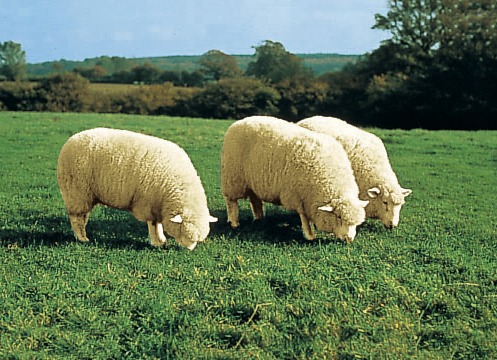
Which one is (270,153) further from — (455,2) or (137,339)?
(455,2)

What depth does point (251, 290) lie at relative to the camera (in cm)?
650

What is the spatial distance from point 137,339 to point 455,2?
48.2 metres

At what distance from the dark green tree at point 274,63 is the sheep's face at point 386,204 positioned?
1766 inches

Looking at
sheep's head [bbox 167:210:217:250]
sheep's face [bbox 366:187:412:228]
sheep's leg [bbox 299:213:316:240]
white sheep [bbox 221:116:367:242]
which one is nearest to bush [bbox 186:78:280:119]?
white sheep [bbox 221:116:367:242]

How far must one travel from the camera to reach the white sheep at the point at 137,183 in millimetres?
8047

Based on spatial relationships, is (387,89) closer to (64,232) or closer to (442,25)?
(442,25)

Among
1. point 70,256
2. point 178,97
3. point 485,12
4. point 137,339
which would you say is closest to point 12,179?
point 70,256

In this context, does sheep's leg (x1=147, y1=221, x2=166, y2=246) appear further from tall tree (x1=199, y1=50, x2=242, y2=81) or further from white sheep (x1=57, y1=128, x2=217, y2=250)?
tall tree (x1=199, y1=50, x2=242, y2=81)

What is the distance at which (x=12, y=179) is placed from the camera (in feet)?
44.5

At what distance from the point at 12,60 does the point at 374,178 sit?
65.4 m

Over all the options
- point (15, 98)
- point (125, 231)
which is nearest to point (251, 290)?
point (125, 231)

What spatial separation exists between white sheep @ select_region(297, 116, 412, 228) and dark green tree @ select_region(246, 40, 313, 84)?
44.4 m

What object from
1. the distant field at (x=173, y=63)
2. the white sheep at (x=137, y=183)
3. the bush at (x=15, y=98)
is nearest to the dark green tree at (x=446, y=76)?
the distant field at (x=173, y=63)

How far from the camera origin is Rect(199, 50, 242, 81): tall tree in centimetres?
6162
